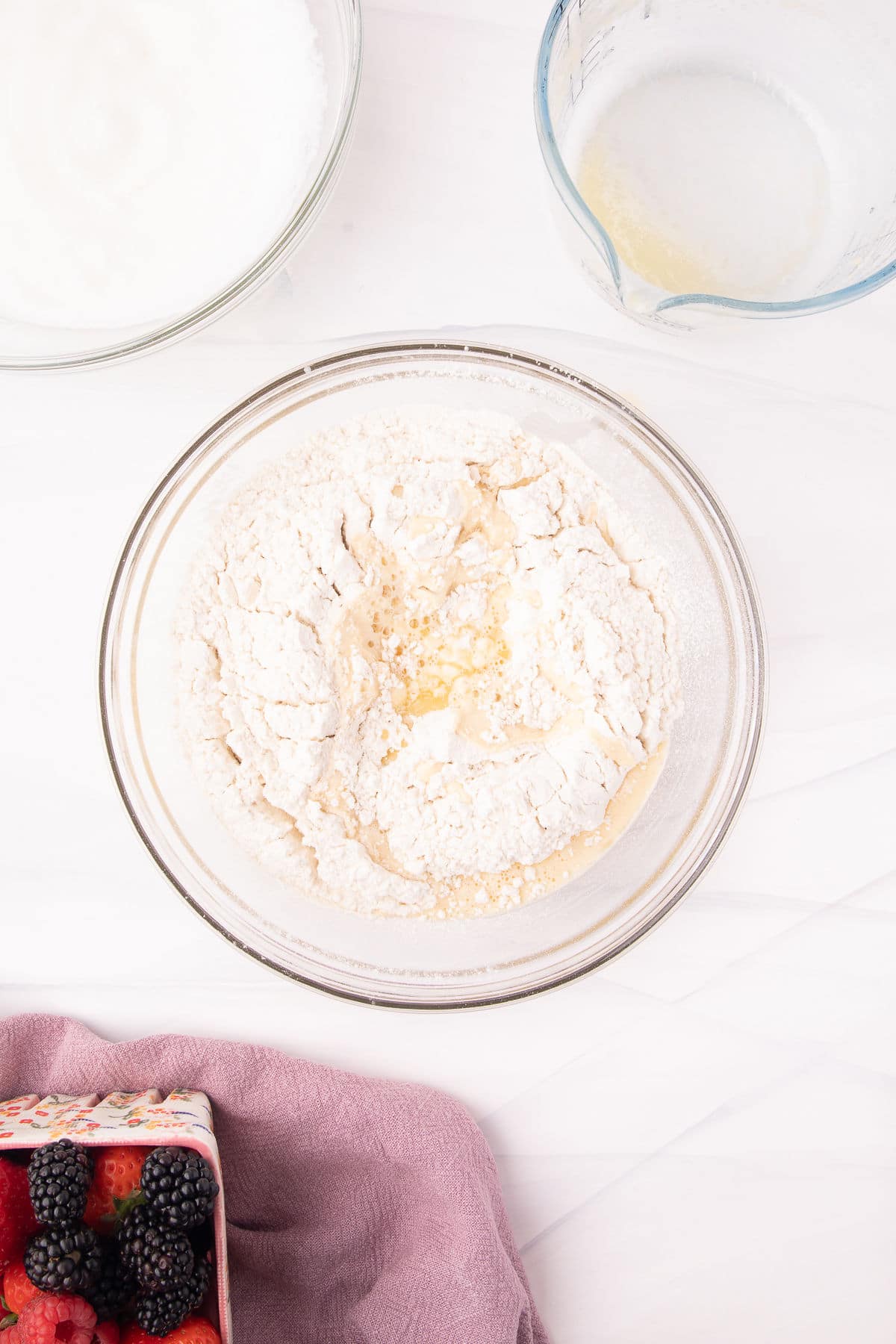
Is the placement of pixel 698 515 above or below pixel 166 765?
above

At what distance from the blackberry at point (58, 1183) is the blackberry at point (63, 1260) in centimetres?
2

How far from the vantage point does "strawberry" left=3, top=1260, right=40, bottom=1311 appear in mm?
Answer: 1006

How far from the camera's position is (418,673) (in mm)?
1071

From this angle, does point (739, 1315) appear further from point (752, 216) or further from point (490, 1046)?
point (752, 216)

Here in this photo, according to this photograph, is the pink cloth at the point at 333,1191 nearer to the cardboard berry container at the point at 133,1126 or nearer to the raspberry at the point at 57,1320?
the cardboard berry container at the point at 133,1126

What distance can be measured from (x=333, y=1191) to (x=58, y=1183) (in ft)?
1.41

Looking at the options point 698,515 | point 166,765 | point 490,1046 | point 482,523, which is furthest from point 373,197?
point 490,1046

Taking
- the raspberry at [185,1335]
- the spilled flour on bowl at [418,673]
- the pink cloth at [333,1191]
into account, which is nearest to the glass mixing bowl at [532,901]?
the spilled flour on bowl at [418,673]

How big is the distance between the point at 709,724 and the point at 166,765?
0.76 m

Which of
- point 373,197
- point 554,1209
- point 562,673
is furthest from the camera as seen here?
point 554,1209

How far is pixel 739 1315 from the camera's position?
4.25 ft

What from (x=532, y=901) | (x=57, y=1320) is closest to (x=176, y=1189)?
(x=57, y=1320)

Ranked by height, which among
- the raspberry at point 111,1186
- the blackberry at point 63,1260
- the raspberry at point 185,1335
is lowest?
the raspberry at point 185,1335

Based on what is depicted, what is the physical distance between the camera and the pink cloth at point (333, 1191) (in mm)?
1171
